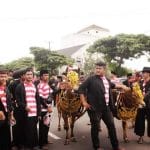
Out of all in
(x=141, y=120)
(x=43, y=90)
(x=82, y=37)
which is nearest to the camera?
(x=43, y=90)

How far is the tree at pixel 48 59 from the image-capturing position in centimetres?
5484

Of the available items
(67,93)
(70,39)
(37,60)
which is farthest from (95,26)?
(67,93)

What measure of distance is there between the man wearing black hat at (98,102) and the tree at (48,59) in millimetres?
45398

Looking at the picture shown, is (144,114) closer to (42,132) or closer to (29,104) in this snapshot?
(42,132)

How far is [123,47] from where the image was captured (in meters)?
50.8

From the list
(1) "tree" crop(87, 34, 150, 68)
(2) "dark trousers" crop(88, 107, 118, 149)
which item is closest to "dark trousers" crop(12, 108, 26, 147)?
(2) "dark trousers" crop(88, 107, 118, 149)

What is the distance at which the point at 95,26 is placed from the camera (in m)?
89.6

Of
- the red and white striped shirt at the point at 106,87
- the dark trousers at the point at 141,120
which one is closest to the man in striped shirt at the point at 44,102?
the red and white striped shirt at the point at 106,87

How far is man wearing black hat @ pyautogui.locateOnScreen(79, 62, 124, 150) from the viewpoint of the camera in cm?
904

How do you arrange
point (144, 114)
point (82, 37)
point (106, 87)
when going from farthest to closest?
1. point (82, 37)
2. point (144, 114)
3. point (106, 87)

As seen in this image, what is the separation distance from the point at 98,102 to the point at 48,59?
45.8 m

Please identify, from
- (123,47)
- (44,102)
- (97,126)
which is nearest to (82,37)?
(123,47)

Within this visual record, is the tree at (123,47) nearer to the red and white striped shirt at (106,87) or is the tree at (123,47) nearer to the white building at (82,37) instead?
the white building at (82,37)

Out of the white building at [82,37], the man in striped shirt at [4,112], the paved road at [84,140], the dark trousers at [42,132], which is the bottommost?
the paved road at [84,140]
